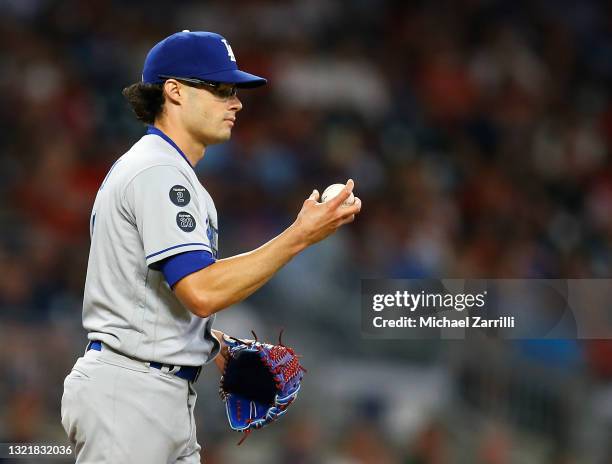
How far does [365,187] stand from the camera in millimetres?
7188

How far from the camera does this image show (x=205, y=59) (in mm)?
2650

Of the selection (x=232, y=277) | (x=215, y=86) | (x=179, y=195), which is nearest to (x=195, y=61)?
(x=215, y=86)

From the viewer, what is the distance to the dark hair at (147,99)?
2701 millimetres

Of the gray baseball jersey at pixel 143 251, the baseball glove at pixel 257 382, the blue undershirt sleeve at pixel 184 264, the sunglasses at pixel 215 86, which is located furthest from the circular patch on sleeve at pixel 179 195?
the baseball glove at pixel 257 382

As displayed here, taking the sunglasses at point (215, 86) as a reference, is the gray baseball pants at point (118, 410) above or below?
below

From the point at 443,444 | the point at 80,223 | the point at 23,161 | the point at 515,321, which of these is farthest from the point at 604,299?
the point at 23,161

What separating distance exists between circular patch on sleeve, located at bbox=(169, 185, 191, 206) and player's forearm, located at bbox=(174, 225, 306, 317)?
0.18m

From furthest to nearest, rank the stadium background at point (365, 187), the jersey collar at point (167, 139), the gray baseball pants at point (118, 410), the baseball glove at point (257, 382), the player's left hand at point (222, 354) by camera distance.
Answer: the stadium background at point (365, 187) < the player's left hand at point (222, 354) < the baseball glove at point (257, 382) < the jersey collar at point (167, 139) < the gray baseball pants at point (118, 410)

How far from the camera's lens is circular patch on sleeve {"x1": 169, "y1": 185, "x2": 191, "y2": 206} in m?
2.41

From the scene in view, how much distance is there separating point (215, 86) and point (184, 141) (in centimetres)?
17

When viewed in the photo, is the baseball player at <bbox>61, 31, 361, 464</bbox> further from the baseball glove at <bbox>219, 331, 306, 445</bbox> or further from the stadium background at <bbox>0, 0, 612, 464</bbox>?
the stadium background at <bbox>0, 0, 612, 464</bbox>

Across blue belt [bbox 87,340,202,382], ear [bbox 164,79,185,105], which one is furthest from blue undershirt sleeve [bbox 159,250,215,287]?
ear [bbox 164,79,185,105]

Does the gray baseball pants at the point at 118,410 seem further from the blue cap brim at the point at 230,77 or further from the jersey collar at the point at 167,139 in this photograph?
the blue cap brim at the point at 230,77

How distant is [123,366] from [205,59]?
0.82m
